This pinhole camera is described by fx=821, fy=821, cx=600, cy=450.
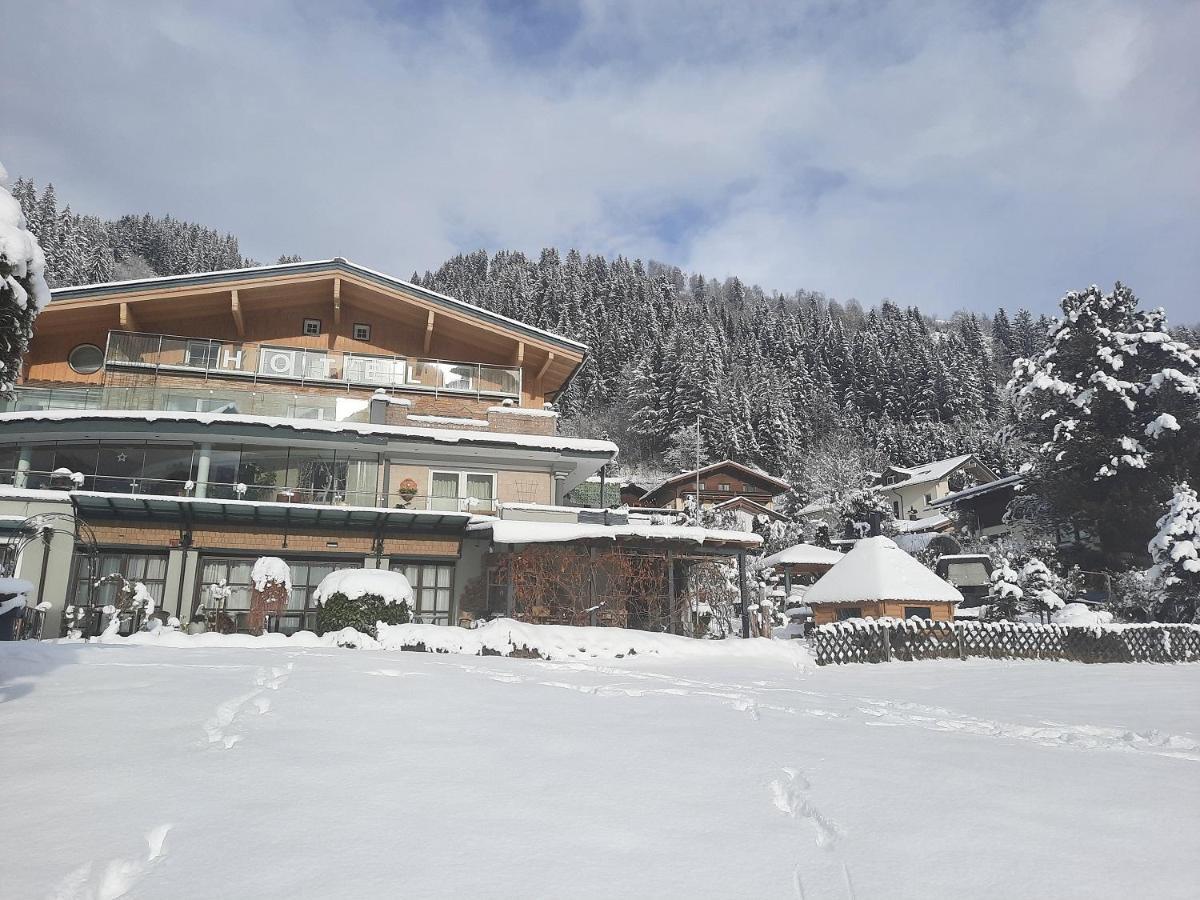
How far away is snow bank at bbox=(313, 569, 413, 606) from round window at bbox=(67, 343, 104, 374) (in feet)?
44.1

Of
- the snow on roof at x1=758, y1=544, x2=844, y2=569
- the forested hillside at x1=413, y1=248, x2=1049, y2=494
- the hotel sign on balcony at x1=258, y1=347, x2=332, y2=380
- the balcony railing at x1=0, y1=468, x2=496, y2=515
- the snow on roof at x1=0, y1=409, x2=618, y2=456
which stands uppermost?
the forested hillside at x1=413, y1=248, x2=1049, y2=494

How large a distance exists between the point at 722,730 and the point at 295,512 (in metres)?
16.0

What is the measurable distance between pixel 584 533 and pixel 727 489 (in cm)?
3877

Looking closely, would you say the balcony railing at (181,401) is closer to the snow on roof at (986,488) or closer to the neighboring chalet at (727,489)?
the neighboring chalet at (727,489)

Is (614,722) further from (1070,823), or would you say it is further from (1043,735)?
(1043,735)

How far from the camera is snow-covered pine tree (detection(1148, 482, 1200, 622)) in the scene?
23.2 metres

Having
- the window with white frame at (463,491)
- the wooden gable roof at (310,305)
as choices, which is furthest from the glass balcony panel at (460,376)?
the window with white frame at (463,491)

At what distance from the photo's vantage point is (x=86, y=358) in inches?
965

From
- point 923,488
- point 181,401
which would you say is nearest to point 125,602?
point 181,401

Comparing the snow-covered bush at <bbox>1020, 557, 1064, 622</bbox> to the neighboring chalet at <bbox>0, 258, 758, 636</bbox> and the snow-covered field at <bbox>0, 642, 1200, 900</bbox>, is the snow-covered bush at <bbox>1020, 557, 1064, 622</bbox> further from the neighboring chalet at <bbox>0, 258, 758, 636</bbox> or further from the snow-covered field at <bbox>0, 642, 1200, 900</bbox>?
the snow-covered field at <bbox>0, 642, 1200, 900</bbox>

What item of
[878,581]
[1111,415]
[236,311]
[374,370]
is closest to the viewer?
[878,581]

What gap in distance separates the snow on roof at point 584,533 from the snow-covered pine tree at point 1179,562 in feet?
42.4

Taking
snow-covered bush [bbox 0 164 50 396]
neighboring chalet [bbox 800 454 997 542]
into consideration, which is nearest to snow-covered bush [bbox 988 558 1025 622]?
snow-covered bush [bbox 0 164 50 396]

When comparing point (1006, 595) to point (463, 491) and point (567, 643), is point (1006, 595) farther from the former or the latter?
point (463, 491)
